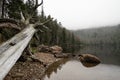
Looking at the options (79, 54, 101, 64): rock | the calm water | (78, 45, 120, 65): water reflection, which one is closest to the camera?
the calm water

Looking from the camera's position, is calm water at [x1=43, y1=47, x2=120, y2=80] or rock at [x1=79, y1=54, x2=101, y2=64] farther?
rock at [x1=79, y1=54, x2=101, y2=64]

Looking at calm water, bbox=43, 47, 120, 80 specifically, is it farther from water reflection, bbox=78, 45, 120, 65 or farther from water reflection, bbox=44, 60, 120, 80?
water reflection, bbox=78, 45, 120, 65

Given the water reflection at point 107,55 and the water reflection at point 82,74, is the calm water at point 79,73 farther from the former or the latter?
the water reflection at point 107,55

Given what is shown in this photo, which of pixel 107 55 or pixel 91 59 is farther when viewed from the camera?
pixel 107 55

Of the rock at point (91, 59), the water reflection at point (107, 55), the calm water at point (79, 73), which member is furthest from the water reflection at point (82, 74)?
the water reflection at point (107, 55)

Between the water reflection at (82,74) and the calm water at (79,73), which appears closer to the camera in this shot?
the water reflection at (82,74)

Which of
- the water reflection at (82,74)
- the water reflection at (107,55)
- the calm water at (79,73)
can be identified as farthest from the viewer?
the water reflection at (107,55)

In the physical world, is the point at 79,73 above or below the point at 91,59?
above

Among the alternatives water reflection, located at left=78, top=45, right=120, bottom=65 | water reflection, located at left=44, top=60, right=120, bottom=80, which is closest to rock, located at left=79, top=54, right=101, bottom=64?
water reflection, located at left=78, top=45, right=120, bottom=65

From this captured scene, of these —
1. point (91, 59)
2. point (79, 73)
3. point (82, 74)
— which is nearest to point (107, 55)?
point (91, 59)

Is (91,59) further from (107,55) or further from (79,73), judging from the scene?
(107,55)

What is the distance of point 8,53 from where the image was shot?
156 inches

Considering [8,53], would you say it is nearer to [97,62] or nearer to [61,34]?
[97,62]

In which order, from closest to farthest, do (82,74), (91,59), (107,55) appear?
(82,74) → (91,59) → (107,55)
